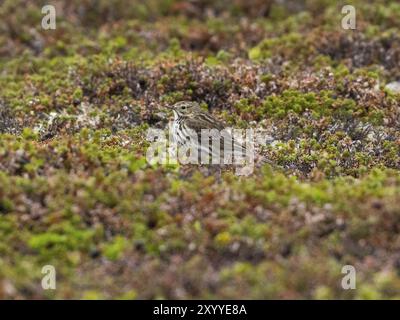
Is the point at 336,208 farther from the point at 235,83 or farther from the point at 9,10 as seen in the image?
the point at 9,10

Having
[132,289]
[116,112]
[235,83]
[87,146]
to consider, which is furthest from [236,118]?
[132,289]

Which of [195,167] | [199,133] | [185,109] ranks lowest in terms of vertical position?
[195,167]

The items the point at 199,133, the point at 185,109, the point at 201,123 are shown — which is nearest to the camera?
the point at 199,133

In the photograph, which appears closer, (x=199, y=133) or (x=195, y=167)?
(x=195, y=167)

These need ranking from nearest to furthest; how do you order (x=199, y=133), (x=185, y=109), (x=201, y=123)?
1. (x=199, y=133)
2. (x=201, y=123)
3. (x=185, y=109)

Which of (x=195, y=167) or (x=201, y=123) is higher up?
(x=201, y=123)

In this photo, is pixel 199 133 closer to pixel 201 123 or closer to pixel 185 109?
pixel 201 123

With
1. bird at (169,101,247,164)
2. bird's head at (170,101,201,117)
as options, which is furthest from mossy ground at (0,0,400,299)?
bird's head at (170,101,201,117)

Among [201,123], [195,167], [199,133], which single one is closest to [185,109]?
[201,123]
